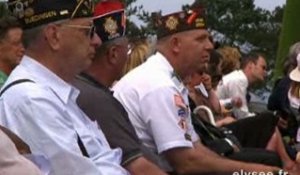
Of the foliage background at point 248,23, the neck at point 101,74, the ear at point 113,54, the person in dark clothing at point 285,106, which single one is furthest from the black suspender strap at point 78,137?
the foliage background at point 248,23

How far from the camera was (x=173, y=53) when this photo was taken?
5555 mm

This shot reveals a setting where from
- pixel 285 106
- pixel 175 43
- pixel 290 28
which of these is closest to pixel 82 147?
pixel 175 43

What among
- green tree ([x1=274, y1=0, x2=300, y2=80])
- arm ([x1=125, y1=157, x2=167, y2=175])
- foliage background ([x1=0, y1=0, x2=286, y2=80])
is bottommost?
foliage background ([x1=0, y1=0, x2=286, y2=80])

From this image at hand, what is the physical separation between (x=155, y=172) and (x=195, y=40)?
1334 mm

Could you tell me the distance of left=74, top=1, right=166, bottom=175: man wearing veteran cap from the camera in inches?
179

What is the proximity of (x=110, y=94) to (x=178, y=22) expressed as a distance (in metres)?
1.31

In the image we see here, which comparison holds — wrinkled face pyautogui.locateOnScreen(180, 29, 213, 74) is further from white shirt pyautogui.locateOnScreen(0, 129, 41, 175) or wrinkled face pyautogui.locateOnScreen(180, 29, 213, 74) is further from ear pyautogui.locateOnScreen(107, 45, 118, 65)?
white shirt pyautogui.locateOnScreen(0, 129, 41, 175)

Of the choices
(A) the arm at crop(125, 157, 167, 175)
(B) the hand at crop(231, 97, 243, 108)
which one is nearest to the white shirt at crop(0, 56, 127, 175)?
(A) the arm at crop(125, 157, 167, 175)

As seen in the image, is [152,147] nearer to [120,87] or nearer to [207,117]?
[120,87]

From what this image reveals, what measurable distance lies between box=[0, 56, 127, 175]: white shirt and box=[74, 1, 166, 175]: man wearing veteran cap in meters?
0.49

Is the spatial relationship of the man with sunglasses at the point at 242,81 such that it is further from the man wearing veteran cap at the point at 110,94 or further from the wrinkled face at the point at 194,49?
the man wearing veteran cap at the point at 110,94

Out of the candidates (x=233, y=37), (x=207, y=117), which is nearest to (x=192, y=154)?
(x=207, y=117)

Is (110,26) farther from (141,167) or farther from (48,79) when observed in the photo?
(48,79)

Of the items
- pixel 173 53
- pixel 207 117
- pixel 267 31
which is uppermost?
pixel 173 53
